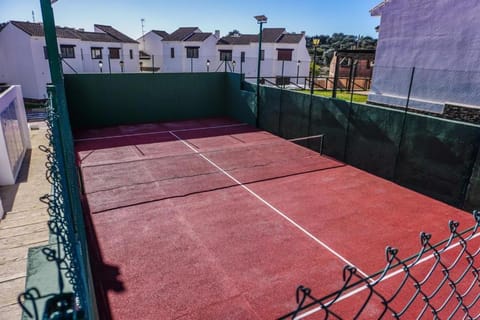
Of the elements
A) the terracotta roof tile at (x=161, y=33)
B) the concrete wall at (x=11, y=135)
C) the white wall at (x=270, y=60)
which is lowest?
the concrete wall at (x=11, y=135)

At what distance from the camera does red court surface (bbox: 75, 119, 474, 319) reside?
5.48m

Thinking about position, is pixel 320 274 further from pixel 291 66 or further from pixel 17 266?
pixel 291 66

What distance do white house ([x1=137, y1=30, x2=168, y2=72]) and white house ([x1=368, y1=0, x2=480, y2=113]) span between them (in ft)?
112

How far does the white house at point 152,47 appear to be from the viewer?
1757 inches

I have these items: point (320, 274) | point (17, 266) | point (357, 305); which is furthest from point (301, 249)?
point (17, 266)

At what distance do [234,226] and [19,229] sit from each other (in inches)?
183

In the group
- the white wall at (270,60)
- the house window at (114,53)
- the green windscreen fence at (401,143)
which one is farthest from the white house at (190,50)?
the green windscreen fence at (401,143)

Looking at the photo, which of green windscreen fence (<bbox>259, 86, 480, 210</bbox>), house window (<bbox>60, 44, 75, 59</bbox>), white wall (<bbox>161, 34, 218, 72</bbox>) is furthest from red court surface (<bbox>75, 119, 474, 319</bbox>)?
white wall (<bbox>161, 34, 218, 72</bbox>)

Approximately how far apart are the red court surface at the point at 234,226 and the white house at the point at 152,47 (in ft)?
114

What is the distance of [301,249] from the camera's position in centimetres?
670

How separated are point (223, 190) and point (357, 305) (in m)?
4.93

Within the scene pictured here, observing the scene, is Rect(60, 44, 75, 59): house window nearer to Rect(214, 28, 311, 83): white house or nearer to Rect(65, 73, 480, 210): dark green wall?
Rect(214, 28, 311, 83): white house

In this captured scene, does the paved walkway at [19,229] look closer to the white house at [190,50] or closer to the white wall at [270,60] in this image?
the white house at [190,50]

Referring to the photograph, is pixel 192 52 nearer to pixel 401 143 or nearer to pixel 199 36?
pixel 199 36
